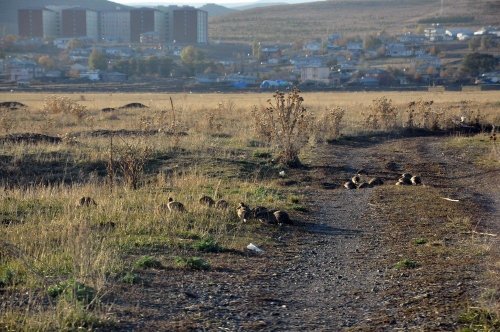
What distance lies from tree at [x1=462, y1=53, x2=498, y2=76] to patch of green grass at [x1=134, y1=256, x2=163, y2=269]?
7503 centimetres

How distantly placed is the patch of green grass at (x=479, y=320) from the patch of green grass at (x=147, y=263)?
3267 mm

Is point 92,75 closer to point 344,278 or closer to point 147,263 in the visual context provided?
point 147,263

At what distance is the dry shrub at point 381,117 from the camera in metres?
31.0

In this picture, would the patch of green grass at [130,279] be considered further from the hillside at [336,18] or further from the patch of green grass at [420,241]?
the hillside at [336,18]

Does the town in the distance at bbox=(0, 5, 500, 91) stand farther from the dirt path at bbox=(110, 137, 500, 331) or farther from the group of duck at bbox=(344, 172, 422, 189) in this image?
the dirt path at bbox=(110, 137, 500, 331)

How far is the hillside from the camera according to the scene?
15600 cm

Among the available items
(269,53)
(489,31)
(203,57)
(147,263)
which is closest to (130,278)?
(147,263)

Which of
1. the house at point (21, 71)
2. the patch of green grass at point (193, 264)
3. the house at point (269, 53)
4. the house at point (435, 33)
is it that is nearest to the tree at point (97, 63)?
the house at point (21, 71)

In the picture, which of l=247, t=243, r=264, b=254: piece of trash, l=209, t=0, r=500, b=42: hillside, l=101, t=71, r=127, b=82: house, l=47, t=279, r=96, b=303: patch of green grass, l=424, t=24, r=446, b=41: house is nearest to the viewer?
l=47, t=279, r=96, b=303: patch of green grass

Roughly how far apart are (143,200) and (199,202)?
92 centimetres

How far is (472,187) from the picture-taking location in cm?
1653

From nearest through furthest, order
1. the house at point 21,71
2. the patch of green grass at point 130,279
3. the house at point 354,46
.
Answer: the patch of green grass at point 130,279 → the house at point 21,71 → the house at point 354,46

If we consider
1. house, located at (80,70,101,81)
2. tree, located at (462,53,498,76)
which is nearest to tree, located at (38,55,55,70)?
house, located at (80,70,101,81)

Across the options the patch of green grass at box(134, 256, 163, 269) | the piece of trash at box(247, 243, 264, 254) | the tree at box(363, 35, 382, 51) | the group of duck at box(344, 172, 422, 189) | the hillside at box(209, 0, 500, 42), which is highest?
the hillside at box(209, 0, 500, 42)
